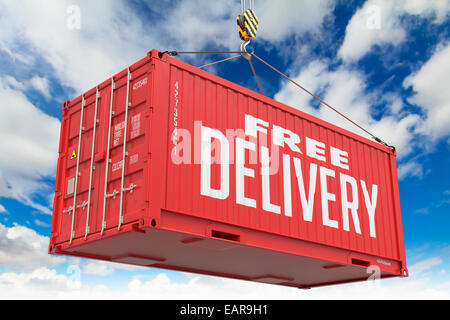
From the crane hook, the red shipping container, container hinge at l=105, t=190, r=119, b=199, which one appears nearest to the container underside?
the red shipping container

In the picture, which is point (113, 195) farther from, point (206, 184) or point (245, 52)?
point (245, 52)

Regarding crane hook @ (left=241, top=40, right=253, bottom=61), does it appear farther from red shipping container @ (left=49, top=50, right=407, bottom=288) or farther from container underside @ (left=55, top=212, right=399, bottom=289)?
container underside @ (left=55, top=212, right=399, bottom=289)

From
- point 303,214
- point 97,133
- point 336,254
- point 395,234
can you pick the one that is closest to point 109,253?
point 97,133

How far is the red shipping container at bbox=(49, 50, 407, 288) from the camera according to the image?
26.2ft

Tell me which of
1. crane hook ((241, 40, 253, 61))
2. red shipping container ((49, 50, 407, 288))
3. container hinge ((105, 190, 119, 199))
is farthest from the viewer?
crane hook ((241, 40, 253, 61))

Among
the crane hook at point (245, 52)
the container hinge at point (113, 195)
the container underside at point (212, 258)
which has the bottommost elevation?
the container underside at point (212, 258)

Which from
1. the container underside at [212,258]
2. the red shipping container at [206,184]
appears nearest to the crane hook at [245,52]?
the red shipping container at [206,184]

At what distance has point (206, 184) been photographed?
835cm

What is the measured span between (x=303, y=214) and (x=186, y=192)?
282cm

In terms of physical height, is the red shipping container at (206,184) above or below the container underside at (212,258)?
above

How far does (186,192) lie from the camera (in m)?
8.03

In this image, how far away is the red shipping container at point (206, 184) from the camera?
314 inches

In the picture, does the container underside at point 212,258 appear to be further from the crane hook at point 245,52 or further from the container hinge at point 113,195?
the crane hook at point 245,52

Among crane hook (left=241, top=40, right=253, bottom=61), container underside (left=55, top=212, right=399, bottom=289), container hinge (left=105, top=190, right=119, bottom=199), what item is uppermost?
crane hook (left=241, top=40, right=253, bottom=61)
